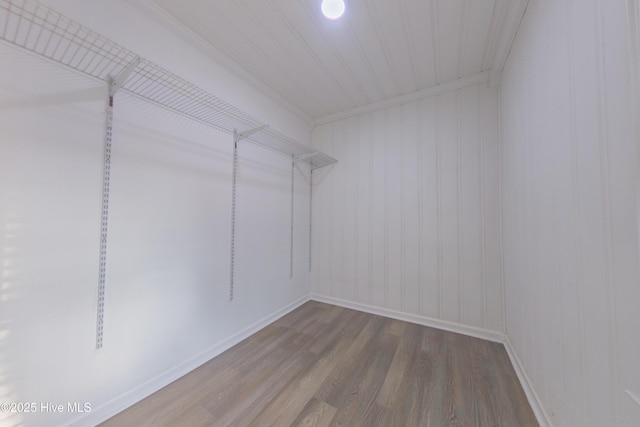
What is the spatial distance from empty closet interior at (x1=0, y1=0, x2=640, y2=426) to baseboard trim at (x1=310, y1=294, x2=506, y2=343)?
0.7 inches

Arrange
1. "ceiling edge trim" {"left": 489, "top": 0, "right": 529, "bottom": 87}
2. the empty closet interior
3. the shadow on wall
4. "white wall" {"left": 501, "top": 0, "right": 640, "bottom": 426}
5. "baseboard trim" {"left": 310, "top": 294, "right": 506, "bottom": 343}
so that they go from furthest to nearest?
"baseboard trim" {"left": 310, "top": 294, "right": 506, "bottom": 343}
"ceiling edge trim" {"left": 489, "top": 0, "right": 529, "bottom": 87}
the shadow on wall
the empty closet interior
"white wall" {"left": 501, "top": 0, "right": 640, "bottom": 426}

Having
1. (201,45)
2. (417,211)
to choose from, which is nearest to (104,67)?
(201,45)

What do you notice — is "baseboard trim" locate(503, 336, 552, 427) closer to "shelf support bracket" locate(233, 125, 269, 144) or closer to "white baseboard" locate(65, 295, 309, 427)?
"white baseboard" locate(65, 295, 309, 427)

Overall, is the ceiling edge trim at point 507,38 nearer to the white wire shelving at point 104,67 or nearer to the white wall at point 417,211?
the white wall at point 417,211

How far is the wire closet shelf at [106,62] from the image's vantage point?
34.4 inches

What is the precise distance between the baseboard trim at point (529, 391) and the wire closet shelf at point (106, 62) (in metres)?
2.39

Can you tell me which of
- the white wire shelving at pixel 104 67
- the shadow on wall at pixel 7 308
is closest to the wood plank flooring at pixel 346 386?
the shadow on wall at pixel 7 308

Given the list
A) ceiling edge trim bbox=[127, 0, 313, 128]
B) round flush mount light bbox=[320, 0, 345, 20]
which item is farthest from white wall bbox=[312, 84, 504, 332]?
round flush mount light bbox=[320, 0, 345, 20]

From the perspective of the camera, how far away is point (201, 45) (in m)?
1.56

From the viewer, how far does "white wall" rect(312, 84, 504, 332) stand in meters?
1.93

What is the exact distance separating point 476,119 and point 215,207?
2.43 metres

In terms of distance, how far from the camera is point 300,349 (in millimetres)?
1725

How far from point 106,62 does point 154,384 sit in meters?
1.83

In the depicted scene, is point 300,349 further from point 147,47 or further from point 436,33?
point 436,33
